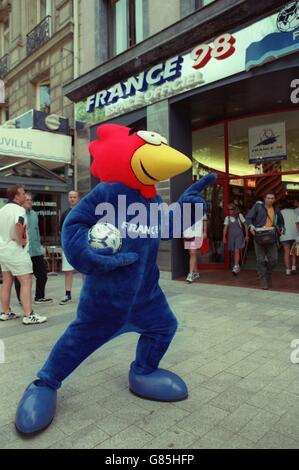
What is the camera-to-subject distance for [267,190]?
32.0ft

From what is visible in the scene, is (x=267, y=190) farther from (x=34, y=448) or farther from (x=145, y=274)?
(x=34, y=448)

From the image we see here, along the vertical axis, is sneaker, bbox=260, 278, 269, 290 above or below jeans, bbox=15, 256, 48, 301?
below

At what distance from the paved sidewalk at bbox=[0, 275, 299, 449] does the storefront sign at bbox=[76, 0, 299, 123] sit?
4.49m

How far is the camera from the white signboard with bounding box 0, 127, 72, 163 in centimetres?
991

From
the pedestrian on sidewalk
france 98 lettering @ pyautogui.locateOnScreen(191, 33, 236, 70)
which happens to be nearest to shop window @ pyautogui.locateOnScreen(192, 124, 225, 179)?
the pedestrian on sidewalk

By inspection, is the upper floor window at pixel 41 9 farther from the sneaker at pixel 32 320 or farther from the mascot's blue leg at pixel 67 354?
the mascot's blue leg at pixel 67 354

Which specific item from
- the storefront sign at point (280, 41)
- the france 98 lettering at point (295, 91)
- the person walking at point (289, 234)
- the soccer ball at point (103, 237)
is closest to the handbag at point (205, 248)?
the person walking at point (289, 234)

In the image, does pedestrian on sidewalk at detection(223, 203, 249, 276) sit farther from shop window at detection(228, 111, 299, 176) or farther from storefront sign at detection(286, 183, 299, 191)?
storefront sign at detection(286, 183, 299, 191)

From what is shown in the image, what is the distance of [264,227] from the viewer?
6.60m

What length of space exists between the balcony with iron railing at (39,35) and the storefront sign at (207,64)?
4.28 meters

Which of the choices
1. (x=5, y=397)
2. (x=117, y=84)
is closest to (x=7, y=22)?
(x=117, y=84)

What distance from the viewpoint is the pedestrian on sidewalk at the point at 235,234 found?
8430 millimetres

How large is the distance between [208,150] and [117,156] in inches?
312

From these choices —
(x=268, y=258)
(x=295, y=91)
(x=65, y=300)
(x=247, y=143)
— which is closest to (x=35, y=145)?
(x=247, y=143)
